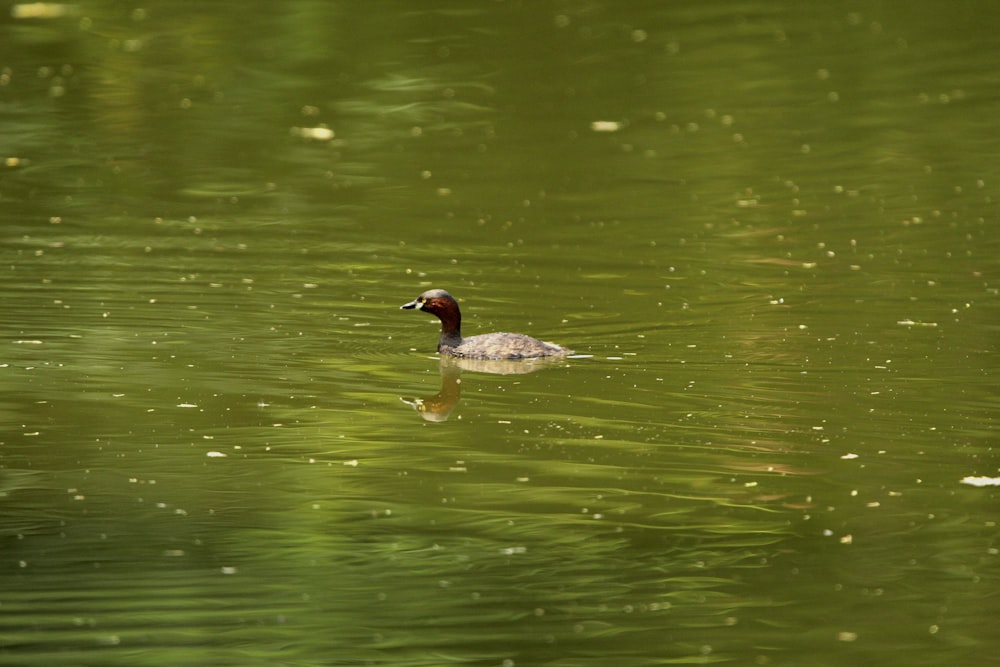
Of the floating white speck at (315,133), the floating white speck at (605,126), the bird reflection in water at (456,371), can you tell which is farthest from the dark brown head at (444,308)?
the floating white speck at (605,126)

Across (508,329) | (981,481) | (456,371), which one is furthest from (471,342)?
(981,481)

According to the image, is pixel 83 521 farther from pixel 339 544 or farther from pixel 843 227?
pixel 843 227

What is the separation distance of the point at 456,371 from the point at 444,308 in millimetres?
544

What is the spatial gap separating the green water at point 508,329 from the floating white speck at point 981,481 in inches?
3.5

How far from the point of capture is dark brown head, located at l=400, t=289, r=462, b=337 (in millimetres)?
11273

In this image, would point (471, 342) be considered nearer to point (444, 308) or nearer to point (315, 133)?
point (444, 308)

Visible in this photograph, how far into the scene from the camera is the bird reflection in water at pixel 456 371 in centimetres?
1002

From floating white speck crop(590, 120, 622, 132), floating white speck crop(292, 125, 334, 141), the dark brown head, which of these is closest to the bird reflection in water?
the dark brown head

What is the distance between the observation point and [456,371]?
10930 millimetres

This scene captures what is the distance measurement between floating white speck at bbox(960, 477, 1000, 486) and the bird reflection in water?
114 inches

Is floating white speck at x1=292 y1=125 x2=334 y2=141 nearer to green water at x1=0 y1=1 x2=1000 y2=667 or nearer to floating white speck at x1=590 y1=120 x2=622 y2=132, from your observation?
green water at x1=0 y1=1 x2=1000 y2=667

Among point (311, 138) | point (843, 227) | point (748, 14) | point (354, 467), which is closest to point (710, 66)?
point (748, 14)

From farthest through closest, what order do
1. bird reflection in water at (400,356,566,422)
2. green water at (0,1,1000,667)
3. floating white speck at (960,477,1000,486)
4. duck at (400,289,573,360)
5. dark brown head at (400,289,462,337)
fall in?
dark brown head at (400,289,462,337) → duck at (400,289,573,360) → bird reflection in water at (400,356,566,422) → floating white speck at (960,477,1000,486) → green water at (0,1,1000,667)

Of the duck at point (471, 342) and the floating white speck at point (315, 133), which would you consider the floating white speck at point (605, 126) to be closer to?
the floating white speck at point (315, 133)
